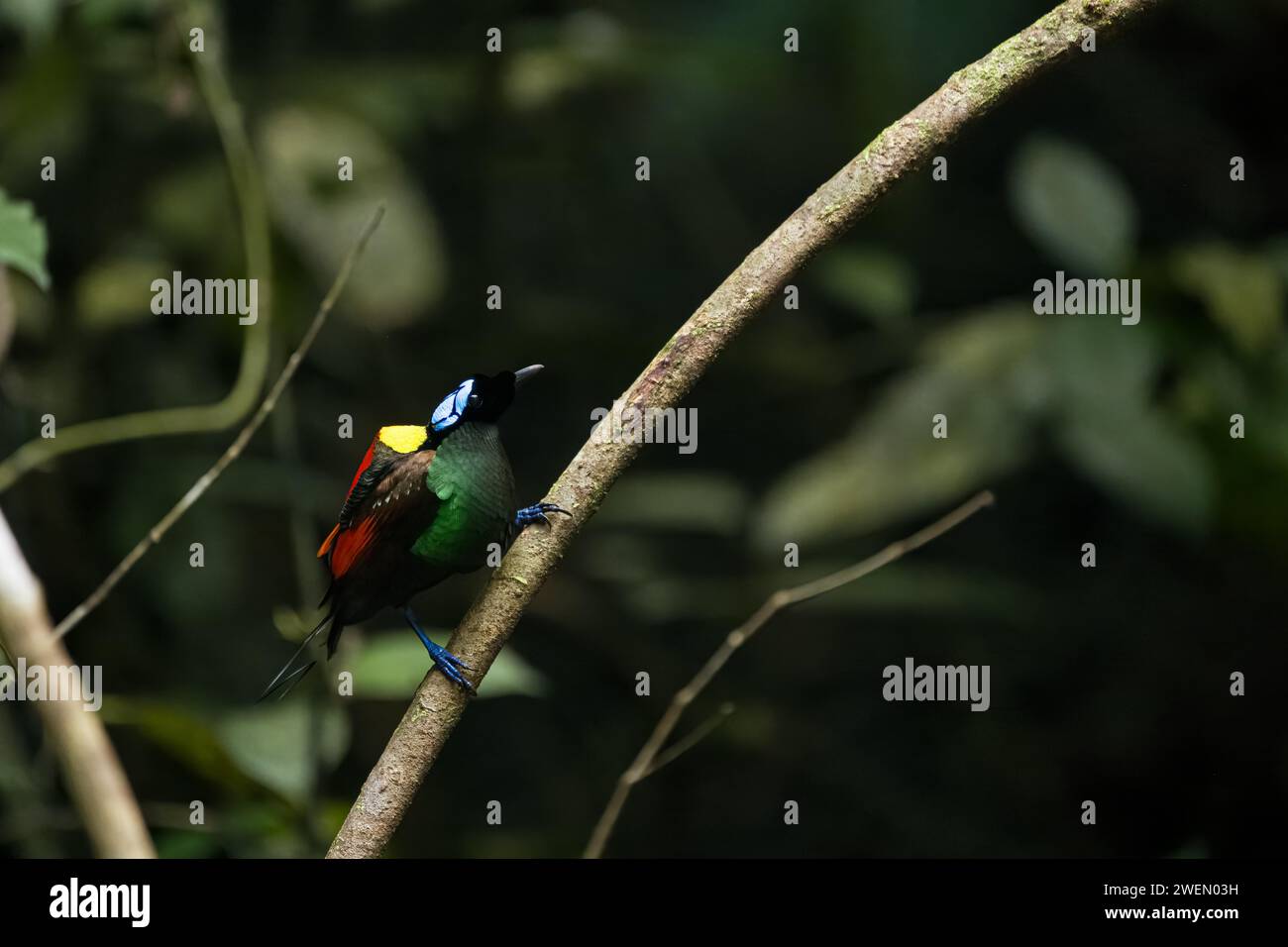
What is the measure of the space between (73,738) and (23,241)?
2.93 feet

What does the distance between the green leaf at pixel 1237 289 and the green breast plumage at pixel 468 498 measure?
65.0 inches

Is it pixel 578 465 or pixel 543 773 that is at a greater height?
pixel 578 465

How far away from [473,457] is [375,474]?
12cm

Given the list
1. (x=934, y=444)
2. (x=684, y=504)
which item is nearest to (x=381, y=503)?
(x=934, y=444)

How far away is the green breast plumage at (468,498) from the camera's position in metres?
1.35

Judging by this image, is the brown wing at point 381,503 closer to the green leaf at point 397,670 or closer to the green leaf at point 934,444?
the green leaf at point 397,670

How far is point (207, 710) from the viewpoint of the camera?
262cm

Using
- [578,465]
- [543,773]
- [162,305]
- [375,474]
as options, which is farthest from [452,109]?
[578,465]

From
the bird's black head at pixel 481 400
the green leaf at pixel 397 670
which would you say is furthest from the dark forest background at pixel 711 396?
the bird's black head at pixel 481 400

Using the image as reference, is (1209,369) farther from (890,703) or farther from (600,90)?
(600,90)

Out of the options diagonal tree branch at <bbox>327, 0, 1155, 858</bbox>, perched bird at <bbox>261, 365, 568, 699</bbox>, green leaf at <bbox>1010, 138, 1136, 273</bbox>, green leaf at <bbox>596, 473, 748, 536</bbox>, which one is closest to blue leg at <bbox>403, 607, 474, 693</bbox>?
diagonal tree branch at <bbox>327, 0, 1155, 858</bbox>

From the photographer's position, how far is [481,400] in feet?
4.62

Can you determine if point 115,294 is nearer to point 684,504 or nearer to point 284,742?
point 284,742
